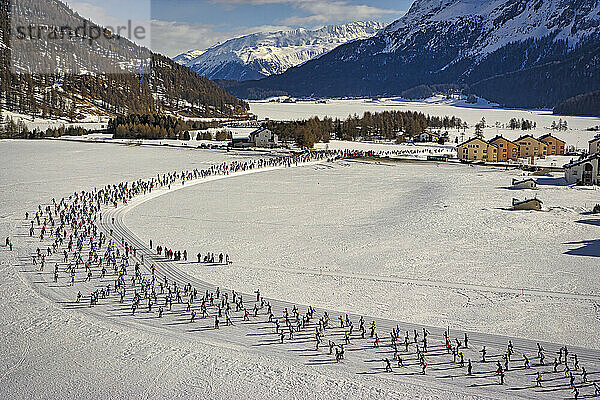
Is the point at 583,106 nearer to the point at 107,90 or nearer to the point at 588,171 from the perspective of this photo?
the point at 588,171

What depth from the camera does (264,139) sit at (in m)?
80.2

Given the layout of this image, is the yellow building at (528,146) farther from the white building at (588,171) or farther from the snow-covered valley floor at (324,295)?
the snow-covered valley floor at (324,295)

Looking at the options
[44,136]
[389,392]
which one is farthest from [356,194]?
[44,136]

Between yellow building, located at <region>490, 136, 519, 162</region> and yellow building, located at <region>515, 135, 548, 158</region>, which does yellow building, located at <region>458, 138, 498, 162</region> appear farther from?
yellow building, located at <region>515, 135, 548, 158</region>

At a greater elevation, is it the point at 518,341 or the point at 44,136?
the point at 44,136

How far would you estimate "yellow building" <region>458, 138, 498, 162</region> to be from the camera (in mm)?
63875

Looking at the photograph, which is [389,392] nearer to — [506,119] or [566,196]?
[566,196]

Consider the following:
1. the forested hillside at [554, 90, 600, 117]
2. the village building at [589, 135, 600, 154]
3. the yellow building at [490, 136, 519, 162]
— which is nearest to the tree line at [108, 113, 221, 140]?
the yellow building at [490, 136, 519, 162]

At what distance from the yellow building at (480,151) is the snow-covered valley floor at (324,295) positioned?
2465cm

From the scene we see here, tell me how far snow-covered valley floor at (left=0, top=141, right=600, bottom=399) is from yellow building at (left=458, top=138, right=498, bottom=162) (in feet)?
80.9

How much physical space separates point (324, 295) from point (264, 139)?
61.9 meters

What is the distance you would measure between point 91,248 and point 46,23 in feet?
569

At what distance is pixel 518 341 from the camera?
1602 cm

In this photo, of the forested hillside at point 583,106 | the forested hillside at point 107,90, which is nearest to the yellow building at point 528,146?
the forested hillside at point 583,106
